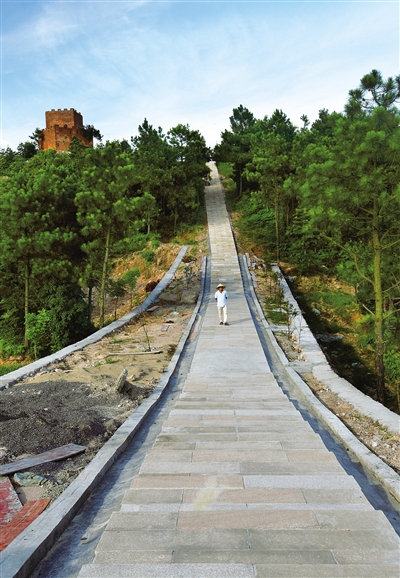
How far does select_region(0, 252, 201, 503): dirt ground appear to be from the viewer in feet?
15.7

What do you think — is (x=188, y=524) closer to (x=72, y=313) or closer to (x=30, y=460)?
(x=30, y=460)

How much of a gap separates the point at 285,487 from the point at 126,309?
792 inches

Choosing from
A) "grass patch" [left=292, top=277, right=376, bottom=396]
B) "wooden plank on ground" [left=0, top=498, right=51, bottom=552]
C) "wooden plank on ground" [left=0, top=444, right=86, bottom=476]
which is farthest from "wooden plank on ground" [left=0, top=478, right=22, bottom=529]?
"grass patch" [left=292, top=277, right=376, bottom=396]

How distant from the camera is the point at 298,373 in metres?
8.98

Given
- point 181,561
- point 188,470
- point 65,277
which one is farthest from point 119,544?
point 65,277

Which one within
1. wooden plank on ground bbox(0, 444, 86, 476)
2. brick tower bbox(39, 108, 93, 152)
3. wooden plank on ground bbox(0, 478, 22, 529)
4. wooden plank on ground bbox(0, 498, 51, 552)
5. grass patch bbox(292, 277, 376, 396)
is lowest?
grass patch bbox(292, 277, 376, 396)

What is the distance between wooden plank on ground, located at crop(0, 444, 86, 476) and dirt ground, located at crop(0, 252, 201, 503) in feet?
0.19

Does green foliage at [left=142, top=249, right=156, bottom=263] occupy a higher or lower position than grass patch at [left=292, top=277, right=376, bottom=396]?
higher

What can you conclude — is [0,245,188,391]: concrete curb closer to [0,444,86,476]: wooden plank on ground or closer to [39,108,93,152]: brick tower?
[0,444,86,476]: wooden plank on ground

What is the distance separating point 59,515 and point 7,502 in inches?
31.1

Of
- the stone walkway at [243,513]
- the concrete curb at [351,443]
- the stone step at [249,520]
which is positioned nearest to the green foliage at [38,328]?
the concrete curb at [351,443]

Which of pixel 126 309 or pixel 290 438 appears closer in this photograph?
pixel 290 438

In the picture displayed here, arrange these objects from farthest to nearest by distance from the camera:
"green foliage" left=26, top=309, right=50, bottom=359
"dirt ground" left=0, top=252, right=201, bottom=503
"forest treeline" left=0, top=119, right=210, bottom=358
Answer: "green foliage" left=26, top=309, right=50, bottom=359
"forest treeline" left=0, top=119, right=210, bottom=358
"dirt ground" left=0, top=252, right=201, bottom=503

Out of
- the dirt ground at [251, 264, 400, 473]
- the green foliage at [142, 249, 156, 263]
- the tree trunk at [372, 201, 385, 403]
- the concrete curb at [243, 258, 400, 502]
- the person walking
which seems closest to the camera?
the concrete curb at [243, 258, 400, 502]
